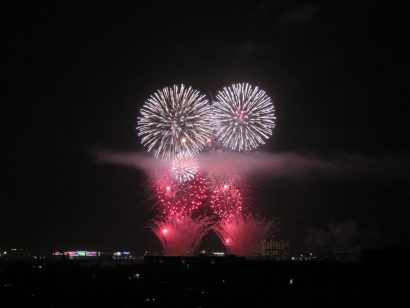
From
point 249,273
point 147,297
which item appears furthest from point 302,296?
point 249,273

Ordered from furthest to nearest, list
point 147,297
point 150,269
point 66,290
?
point 150,269
point 66,290
point 147,297

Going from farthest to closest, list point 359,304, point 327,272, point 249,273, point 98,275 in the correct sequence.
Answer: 1. point 98,275
2. point 249,273
3. point 327,272
4. point 359,304

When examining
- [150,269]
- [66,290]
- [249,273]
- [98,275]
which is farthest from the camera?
[150,269]

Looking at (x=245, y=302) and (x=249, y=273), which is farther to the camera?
(x=249, y=273)

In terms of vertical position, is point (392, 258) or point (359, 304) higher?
point (392, 258)

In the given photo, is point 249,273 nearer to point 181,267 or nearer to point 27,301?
point 181,267

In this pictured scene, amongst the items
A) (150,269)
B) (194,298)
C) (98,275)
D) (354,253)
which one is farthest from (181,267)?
(354,253)

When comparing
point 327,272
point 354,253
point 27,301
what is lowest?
point 27,301

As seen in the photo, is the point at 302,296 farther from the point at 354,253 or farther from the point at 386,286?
the point at 354,253

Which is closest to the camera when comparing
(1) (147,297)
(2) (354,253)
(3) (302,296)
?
(3) (302,296)

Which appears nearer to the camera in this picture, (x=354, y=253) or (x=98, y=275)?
(x=98, y=275)
